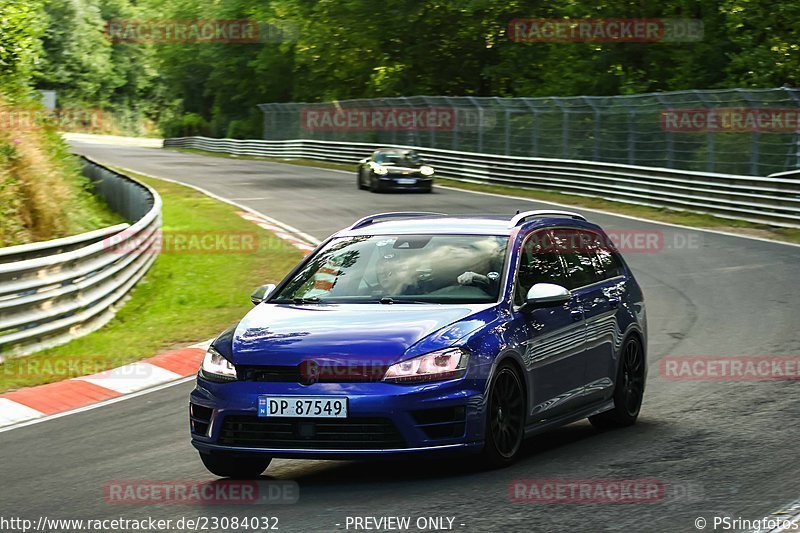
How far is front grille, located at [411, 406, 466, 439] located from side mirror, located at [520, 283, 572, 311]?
1107 millimetres

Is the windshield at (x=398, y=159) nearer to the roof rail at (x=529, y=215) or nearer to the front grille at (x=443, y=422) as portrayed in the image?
the roof rail at (x=529, y=215)

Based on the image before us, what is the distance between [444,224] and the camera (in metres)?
8.77

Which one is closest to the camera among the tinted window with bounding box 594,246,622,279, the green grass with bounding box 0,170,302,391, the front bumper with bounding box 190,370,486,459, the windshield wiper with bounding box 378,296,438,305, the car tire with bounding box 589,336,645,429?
the front bumper with bounding box 190,370,486,459

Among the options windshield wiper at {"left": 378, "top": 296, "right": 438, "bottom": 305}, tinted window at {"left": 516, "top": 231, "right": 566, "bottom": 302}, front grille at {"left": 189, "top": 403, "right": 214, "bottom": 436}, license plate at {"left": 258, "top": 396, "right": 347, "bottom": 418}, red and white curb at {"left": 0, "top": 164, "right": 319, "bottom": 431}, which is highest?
tinted window at {"left": 516, "top": 231, "right": 566, "bottom": 302}

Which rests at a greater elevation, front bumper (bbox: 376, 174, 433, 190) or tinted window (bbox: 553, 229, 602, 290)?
tinted window (bbox: 553, 229, 602, 290)

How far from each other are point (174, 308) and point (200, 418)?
9633 mm

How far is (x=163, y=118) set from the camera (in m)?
111

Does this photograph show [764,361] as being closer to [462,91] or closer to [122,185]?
[122,185]

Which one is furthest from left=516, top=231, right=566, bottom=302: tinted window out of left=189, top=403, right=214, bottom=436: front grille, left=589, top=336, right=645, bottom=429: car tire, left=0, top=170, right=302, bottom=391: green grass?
left=0, top=170, right=302, bottom=391: green grass

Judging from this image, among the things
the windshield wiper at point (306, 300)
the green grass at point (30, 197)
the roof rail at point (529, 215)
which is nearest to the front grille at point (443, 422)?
the windshield wiper at point (306, 300)

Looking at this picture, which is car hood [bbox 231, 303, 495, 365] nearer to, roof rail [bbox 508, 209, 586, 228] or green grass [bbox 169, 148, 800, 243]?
roof rail [bbox 508, 209, 586, 228]

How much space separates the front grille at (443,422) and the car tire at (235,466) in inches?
39.2

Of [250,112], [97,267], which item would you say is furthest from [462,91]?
[97,267]

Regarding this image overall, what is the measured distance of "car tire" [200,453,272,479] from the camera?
745 cm
